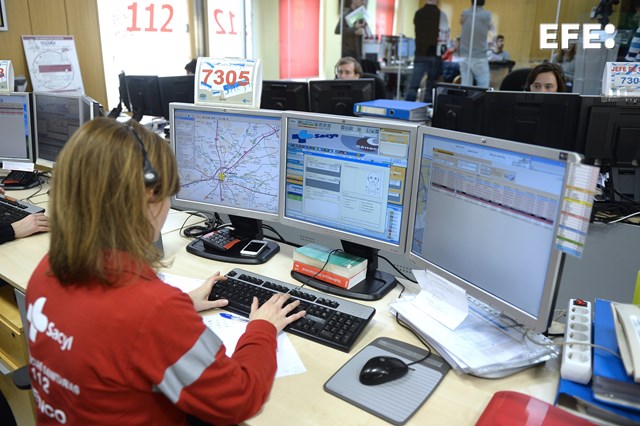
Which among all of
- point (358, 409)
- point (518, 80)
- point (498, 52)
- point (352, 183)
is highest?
point (498, 52)

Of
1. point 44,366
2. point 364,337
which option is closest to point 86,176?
point 44,366

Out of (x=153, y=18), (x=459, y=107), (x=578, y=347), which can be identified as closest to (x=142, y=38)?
(x=153, y=18)

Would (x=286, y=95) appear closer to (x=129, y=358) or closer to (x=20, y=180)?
(x=20, y=180)

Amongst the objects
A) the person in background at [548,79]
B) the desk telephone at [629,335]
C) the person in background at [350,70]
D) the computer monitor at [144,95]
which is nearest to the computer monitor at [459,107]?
the person in background at [548,79]

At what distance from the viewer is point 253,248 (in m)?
1.70


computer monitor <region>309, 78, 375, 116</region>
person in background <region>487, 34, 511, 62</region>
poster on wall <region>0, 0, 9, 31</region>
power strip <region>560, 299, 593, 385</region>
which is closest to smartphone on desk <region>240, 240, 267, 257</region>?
power strip <region>560, 299, 593, 385</region>

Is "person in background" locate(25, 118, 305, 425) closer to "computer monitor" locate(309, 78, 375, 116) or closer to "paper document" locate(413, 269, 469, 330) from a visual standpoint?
"paper document" locate(413, 269, 469, 330)

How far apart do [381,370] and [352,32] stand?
607 centimetres

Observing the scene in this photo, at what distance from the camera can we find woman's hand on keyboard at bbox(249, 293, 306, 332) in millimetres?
1222

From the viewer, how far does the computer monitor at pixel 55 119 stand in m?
2.26

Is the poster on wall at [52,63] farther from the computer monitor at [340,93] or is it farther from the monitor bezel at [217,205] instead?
the monitor bezel at [217,205]

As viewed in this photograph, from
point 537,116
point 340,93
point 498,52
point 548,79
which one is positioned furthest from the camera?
point 498,52

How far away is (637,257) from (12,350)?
2.31 m

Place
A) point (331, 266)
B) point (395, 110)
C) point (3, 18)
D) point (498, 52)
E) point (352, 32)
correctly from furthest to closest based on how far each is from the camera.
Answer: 1. point (352, 32)
2. point (498, 52)
3. point (3, 18)
4. point (395, 110)
5. point (331, 266)
